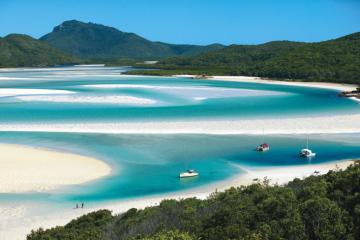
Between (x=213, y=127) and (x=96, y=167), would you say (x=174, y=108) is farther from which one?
(x=96, y=167)

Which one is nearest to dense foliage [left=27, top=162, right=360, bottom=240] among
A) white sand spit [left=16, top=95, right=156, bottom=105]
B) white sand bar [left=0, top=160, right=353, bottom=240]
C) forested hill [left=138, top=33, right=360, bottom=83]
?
white sand bar [left=0, top=160, right=353, bottom=240]

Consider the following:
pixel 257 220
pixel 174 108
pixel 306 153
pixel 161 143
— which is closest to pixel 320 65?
pixel 174 108

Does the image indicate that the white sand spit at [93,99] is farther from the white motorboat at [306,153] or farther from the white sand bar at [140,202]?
the white sand bar at [140,202]

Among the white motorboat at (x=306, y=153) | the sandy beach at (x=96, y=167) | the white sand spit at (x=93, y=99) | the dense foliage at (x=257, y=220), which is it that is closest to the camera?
the dense foliage at (x=257, y=220)

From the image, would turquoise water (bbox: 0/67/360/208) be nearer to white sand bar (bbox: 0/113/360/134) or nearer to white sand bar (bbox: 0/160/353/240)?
white sand bar (bbox: 0/160/353/240)

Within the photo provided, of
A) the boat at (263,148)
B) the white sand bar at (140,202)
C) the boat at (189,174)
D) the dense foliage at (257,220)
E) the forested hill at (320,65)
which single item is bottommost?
the white sand bar at (140,202)

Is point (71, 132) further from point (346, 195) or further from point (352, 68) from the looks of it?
point (352, 68)

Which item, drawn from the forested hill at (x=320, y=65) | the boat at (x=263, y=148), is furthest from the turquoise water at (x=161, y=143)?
the forested hill at (x=320, y=65)
